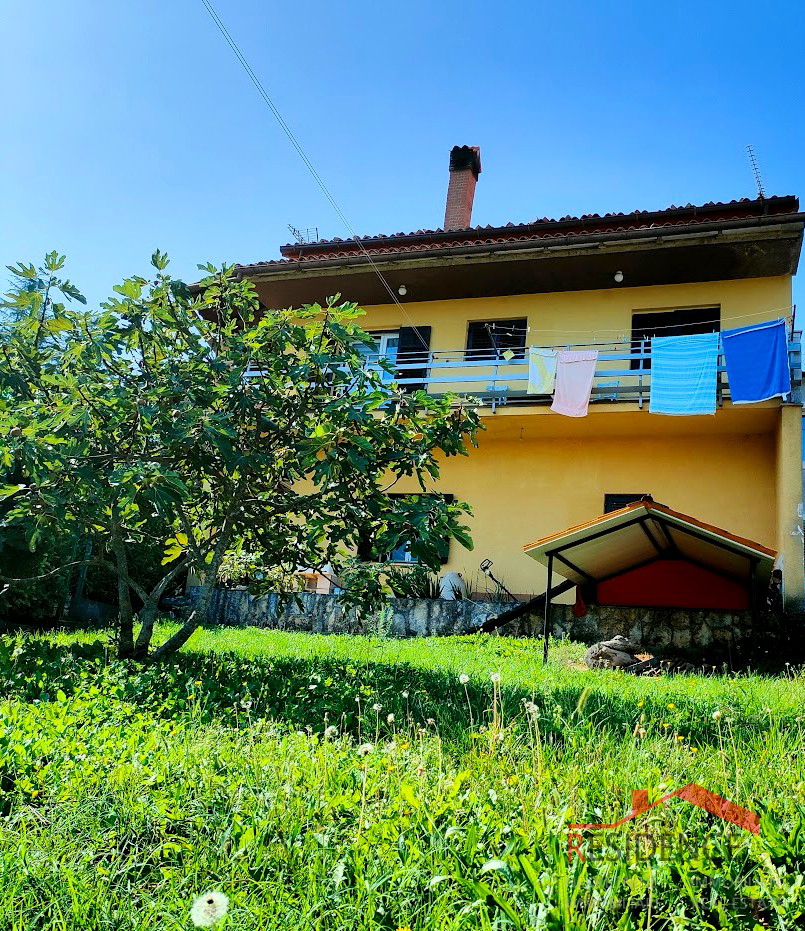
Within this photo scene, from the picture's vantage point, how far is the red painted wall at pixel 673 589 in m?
11.4

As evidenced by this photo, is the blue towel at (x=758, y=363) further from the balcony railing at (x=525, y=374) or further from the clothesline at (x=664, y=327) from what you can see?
the clothesline at (x=664, y=327)

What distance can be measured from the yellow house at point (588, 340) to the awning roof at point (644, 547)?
7.51 feet

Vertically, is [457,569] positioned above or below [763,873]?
above

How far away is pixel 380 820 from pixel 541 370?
36.7ft

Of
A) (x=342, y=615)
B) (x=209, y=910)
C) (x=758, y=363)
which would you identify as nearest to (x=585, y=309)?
(x=758, y=363)

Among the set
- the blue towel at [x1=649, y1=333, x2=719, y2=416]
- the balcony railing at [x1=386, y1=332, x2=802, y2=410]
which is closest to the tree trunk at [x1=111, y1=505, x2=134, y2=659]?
the balcony railing at [x1=386, y1=332, x2=802, y2=410]

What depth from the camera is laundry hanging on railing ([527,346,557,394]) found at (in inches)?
520

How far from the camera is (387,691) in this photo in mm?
5910

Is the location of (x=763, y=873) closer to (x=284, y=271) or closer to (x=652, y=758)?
(x=652, y=758)

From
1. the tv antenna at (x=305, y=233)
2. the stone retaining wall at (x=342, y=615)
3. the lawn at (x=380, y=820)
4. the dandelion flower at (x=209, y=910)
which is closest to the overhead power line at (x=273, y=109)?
the stone retaining wall at (x=342, y=615)

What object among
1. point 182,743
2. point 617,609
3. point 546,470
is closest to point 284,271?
point 546,470

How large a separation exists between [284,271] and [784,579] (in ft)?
38.0

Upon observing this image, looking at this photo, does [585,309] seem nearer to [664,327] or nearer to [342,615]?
[664,327]

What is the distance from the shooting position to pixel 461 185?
19000 mm
